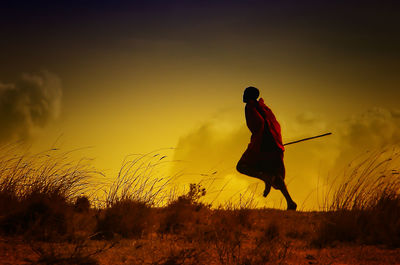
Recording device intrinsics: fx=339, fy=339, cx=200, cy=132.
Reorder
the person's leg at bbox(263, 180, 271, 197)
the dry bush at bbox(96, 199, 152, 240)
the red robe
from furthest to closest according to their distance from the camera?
the person's leg at bbox(263, 180, 271, 197)
the red robe
the dry bush at bbox(96, 199, 152, 240)

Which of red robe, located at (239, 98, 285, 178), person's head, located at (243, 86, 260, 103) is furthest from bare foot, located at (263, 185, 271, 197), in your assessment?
person's head, located at (243, 86, 260, 103)

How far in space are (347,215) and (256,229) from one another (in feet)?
4.91

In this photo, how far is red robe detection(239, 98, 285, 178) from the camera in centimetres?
734

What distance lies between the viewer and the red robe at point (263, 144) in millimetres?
7336

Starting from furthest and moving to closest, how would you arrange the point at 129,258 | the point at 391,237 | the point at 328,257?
1. the point at 391,237
2. the point at 328,257
3. the point at 129,258

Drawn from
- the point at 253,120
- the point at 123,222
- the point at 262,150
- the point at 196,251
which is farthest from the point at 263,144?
the point at 196,251

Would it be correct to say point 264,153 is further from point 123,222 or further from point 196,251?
point 196,251

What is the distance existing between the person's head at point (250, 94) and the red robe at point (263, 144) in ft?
0.75

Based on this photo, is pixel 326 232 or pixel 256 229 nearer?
pixel 326 232

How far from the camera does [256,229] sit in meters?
5.34

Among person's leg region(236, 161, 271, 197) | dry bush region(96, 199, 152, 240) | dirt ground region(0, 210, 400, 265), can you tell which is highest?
person's leg region(236, 161, 271, 197)

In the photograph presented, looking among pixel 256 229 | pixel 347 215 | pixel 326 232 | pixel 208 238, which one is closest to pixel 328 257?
pixel 326 232

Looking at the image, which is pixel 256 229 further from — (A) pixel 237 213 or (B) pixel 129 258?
(B) pixel 129 258

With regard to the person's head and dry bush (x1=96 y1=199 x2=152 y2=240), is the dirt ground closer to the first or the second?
dry bush (x1=96 y1=199 x2=152 y2=240)
